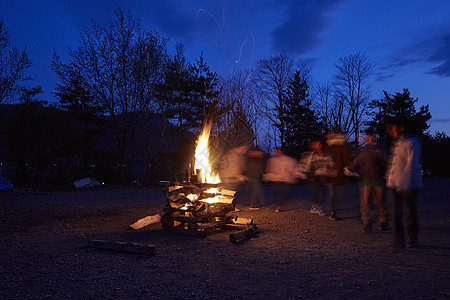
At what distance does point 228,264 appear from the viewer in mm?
4574

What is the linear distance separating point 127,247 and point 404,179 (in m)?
4.39

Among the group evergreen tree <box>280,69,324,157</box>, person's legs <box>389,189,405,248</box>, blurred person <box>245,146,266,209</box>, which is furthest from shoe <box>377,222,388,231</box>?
evergreen tree <box>280,69,324,157</box>

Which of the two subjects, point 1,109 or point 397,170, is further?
Answer: point 1,109

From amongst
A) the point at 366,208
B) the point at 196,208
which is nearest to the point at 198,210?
the point at 196,208

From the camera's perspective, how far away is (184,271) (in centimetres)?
426

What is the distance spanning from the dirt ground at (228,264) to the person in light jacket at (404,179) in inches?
11.9

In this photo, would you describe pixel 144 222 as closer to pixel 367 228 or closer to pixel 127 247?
pixel 127 247


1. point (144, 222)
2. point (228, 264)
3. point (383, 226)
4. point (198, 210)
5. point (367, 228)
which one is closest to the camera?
point (228, 264)

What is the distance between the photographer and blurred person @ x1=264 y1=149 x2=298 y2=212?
9453 mm

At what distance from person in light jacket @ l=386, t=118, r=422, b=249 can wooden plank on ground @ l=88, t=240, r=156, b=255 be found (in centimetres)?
377

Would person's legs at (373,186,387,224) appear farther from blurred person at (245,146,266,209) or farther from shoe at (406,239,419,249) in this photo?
blurred person at (245,146,266,209)

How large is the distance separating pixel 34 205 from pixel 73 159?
1081 centimetres

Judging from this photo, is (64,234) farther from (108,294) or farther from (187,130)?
(187,130)

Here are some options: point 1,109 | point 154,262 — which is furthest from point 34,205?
point 1,109
